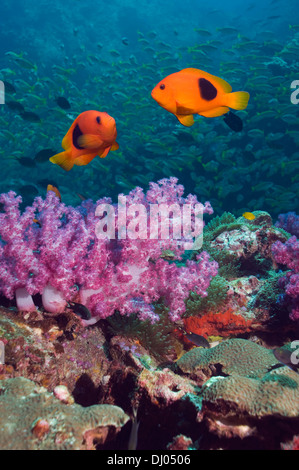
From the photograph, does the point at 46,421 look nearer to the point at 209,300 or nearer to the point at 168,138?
the point at 209,300

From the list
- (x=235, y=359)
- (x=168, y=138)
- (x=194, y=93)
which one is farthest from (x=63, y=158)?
(x=168, y=138)

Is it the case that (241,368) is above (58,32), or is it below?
Result: below

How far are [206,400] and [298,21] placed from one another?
41.4m

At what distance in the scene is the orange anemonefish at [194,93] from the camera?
7.93 feet

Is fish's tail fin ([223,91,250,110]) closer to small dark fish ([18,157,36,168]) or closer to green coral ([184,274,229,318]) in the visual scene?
green coral ([184,274,229,318])

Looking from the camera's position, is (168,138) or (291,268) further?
(168,138)

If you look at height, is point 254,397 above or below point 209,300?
below

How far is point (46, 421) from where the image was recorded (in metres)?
1.65

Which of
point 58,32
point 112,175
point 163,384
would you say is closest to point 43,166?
point 112,175

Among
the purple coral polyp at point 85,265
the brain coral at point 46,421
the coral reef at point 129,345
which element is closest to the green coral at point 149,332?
the coral reef at point 129,345

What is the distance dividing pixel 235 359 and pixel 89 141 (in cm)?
262

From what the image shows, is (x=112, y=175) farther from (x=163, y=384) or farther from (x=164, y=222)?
(x=163, y=384)
